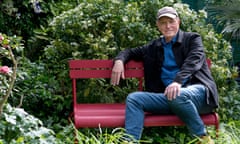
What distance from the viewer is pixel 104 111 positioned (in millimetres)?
4504

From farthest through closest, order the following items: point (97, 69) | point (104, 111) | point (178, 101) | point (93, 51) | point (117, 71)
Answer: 1. point (93, 51)
2. point (97, 69)
3. point (117, 71)
4. point (104, 111)
5. point (178, 101)

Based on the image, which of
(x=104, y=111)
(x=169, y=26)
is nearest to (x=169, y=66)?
(x=169, y=26)

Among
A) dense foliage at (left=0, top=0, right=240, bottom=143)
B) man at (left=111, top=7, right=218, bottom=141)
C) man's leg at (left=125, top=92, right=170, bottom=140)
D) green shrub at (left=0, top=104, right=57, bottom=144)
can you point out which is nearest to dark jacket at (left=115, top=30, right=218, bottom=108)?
man at (left=111, top=7, right=218, bottom=141)

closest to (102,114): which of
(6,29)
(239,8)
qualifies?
(6,29)

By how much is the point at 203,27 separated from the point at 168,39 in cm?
104

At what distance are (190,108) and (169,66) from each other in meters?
0.61

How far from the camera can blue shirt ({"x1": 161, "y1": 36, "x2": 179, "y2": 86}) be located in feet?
14.9

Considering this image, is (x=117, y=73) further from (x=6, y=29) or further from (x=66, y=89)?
(x=6, y=29)

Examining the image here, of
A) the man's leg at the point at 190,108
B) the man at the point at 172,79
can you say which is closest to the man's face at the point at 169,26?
the man at the point at 172,79

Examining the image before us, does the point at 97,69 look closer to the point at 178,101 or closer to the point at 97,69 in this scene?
the point at 97,69

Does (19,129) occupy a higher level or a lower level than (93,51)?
lower

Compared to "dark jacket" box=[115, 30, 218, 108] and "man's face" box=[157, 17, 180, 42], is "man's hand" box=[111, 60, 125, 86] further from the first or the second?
"man's face" box=[157, 17, 180, 42]

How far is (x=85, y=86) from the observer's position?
5.24 m

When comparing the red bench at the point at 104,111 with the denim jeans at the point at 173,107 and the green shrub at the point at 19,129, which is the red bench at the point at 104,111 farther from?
the green shrub at the point at 19,129
